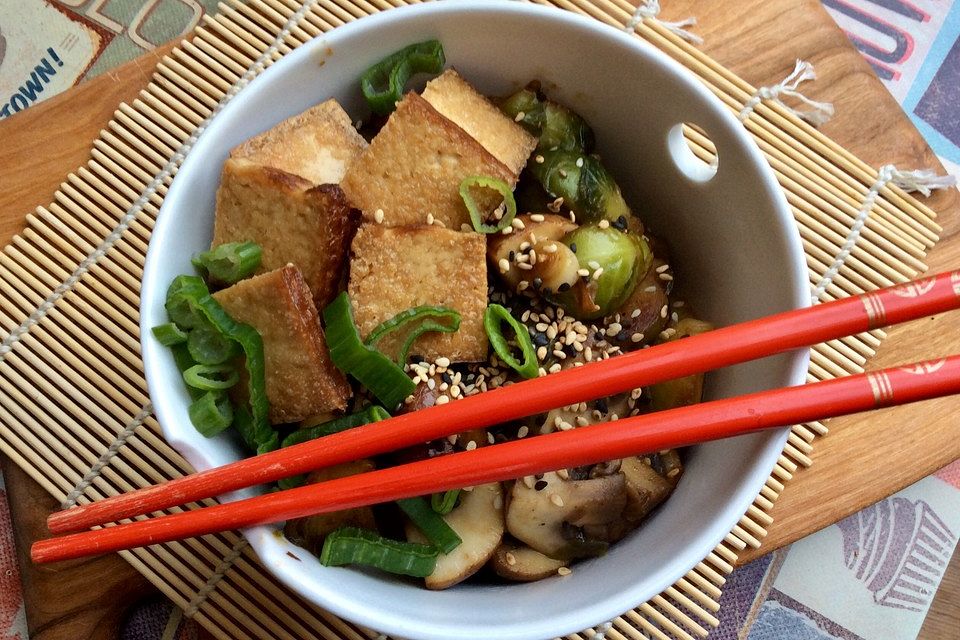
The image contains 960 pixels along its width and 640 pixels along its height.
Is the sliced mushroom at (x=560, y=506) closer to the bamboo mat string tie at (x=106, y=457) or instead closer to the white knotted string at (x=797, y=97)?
the bamboo mat string tie at (x=106, y=457)

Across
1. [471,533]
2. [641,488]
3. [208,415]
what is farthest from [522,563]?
[208,415]

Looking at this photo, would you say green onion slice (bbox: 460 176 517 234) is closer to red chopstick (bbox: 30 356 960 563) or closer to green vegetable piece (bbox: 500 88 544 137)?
green vegetable piece (bbox: 500 88 544 137)

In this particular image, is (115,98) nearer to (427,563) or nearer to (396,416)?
(396,416)

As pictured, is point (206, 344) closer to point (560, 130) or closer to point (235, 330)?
point (235, 330)

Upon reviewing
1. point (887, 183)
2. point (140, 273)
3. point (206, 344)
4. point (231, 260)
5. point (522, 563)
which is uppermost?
point (887, 183)

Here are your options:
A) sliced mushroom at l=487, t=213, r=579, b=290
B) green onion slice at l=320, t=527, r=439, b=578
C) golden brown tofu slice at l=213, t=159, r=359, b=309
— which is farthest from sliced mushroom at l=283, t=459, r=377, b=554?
sliced mushroom at l=487, t=213, r=579, b=290

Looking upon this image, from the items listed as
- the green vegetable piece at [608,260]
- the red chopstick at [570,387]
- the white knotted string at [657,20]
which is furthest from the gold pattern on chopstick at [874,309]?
the white knotted string at [657,20]
